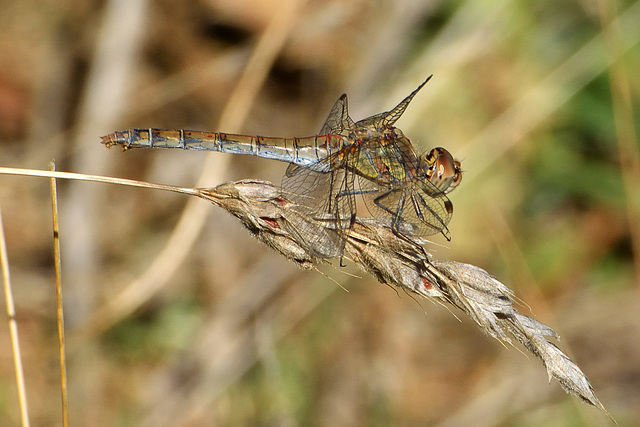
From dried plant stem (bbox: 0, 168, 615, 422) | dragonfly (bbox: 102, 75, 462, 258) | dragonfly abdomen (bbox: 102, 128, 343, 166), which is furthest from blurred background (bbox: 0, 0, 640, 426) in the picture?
dried plant stem (bbox: 0, 168, 615, 422)

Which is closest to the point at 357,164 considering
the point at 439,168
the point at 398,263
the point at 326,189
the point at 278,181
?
the point at 326,189

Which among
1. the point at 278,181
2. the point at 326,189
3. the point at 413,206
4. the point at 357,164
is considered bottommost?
the point at 413,206

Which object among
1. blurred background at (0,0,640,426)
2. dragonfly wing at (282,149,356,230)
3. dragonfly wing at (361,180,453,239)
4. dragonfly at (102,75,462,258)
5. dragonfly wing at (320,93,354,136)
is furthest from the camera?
blurred background at (0,0,640,426)

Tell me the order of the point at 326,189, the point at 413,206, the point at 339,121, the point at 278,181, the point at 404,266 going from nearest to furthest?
the point at 404,266 → the point at 413,206 → the point at 326,189 → the point at 339,121 → the point at 278,181

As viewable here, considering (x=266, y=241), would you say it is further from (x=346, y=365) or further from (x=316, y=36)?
(x=316, y=36)

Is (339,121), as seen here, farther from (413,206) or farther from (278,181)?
(278,181)

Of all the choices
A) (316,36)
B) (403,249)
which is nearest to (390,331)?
(403,249)

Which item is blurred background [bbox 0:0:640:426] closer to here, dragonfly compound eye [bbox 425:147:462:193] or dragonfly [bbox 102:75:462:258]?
dragonfly [bbox 102:75:462:258]
